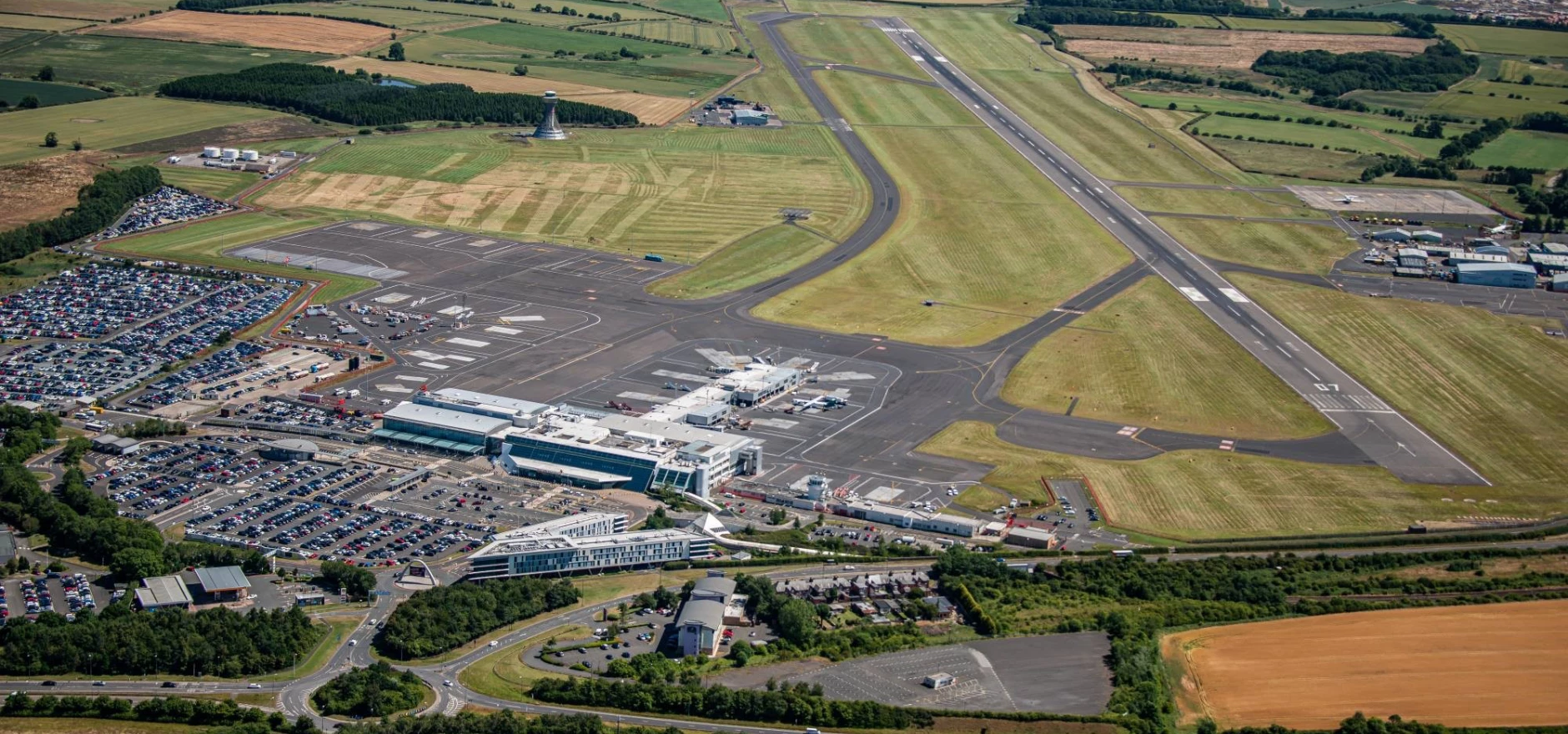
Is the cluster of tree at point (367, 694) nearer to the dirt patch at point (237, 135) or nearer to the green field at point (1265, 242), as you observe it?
the green field at point (1265, 242)

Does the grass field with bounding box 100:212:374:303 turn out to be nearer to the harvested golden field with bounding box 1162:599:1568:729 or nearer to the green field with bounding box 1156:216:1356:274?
the green field with bounding box 1156:216:1356:274

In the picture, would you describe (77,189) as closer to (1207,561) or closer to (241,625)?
(241,625)

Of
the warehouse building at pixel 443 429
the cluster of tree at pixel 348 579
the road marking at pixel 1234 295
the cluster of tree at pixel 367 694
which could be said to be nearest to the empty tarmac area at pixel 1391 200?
the road marking at pixel 1234 295

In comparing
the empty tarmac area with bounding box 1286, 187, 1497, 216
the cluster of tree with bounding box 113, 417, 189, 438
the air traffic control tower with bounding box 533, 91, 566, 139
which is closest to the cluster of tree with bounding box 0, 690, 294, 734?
the cluster of tree with bounding box 113, 417, 189, 438

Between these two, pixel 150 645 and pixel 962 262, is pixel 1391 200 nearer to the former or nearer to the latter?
pixel 962 262

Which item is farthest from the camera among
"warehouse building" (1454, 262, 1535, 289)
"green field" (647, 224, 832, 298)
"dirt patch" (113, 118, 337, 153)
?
"dirt patch" (113, 118, 337, 153)

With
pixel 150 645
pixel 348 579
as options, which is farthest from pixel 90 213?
pixel 150 645

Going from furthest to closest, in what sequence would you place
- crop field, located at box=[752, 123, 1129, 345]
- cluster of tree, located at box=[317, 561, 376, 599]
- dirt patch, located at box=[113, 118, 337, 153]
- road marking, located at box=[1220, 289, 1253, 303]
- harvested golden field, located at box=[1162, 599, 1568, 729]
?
1. dirt patch, located at box=[113, 118, 337, 153]
2. road marking, located at box=[1220, 289, 1253, 303]
3. crop field, located at box=[752, 123, 1129, 345]
4. cluster of tree, located at box=[317, 561, 376, 599]
5. harvested golden field, located at box=[1162, 599, 1568, 729]
